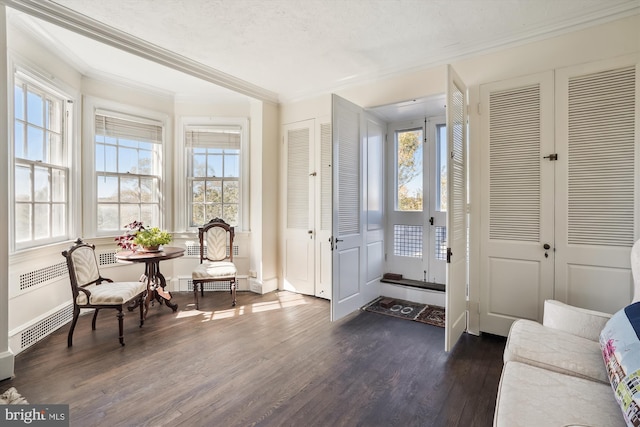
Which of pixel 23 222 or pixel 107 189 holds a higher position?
pixel 107 189

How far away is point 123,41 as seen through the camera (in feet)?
9.58

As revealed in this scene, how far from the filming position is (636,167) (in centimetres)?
236

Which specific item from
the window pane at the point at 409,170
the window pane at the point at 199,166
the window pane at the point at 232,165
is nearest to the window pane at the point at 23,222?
the window pane at the point at 199,166

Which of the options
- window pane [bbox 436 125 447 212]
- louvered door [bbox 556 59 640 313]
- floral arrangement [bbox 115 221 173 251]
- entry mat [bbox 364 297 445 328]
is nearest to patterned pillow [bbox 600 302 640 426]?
louvered door [bbox 556 59 640 313]

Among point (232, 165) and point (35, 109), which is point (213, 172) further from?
point (35, 109)

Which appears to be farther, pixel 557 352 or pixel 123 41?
pixel 123 41

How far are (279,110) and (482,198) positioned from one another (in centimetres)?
310

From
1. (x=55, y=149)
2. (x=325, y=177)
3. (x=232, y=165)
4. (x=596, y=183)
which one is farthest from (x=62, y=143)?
(x=596, y=183)

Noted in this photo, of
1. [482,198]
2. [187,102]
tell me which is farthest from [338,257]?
[187,102]

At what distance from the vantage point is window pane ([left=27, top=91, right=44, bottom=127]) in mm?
2920

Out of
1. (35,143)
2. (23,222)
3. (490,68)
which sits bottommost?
(23,222)

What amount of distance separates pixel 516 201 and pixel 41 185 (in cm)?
459

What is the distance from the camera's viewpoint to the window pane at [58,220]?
3262 mm

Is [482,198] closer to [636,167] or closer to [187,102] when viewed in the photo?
[636,167]
